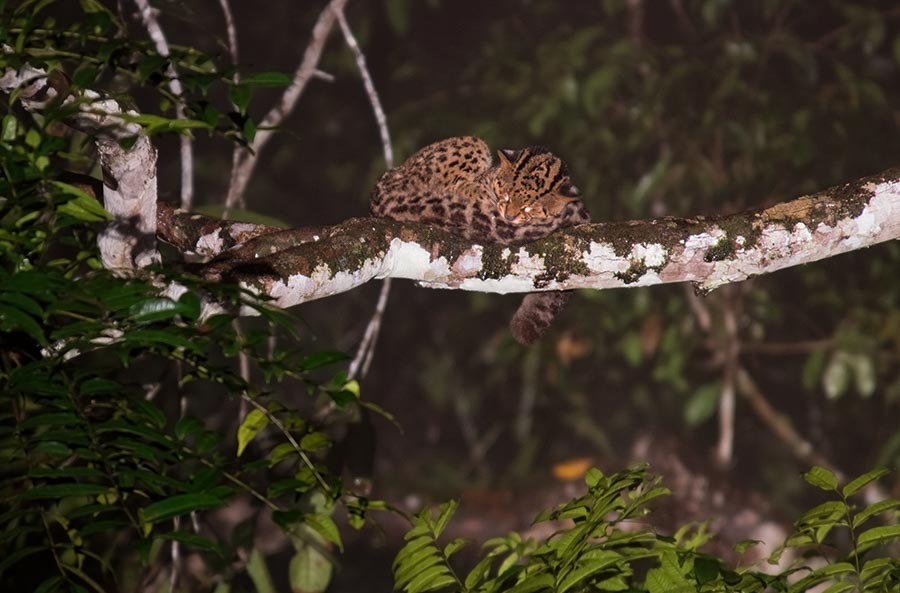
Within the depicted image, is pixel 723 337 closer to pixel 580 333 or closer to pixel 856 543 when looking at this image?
pixel 580 333

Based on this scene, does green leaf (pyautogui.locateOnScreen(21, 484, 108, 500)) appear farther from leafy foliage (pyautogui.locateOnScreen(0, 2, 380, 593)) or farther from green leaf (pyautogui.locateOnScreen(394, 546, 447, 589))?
green leaf (pyautogui.locateOnScreen(394, 546, 447, 589))

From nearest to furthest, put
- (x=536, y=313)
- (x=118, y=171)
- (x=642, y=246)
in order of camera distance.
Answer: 1. (x=118, y=171)
2. (x=642, y=246)
3. (x=536, y=313)

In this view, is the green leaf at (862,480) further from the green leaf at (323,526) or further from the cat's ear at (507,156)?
the cat's ear at (507,156)

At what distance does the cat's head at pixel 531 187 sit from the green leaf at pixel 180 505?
2.95 ft

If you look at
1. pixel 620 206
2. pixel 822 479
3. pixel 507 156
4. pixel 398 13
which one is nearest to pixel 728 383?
pixel 620 206

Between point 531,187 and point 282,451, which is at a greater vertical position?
point 531,187

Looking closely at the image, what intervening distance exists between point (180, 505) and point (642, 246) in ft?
2.52

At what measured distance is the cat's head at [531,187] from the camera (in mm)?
1782

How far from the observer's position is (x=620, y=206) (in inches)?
143

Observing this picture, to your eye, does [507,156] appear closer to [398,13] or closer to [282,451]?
[282,451]

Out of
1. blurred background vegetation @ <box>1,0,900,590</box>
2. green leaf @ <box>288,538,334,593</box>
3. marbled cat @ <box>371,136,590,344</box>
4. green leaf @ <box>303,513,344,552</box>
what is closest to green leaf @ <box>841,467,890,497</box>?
green leaf @ <box>303,513,344,552</box>

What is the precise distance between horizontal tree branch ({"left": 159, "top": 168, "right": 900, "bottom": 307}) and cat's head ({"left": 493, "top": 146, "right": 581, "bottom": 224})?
0.23 m

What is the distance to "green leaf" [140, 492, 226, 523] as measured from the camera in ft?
3.18

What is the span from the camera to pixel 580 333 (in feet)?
12.0
